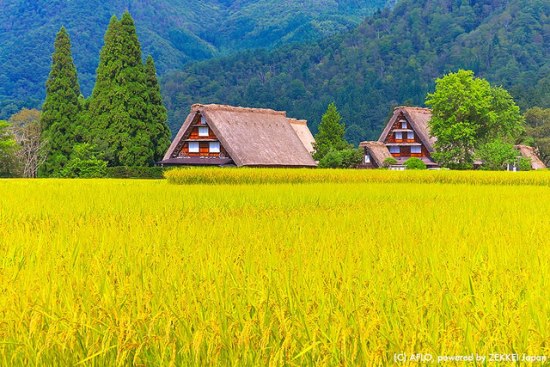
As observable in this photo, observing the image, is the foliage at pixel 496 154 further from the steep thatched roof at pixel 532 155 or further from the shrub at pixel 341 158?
the steep thatched roof at pixel 532 155

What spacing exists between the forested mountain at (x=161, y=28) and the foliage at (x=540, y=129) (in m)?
48.9

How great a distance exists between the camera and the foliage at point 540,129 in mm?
52281

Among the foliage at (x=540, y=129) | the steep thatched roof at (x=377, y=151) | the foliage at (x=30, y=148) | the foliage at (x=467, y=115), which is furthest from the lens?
the foliage at (x=540, y=129)

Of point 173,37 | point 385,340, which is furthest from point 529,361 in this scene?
point 173,37

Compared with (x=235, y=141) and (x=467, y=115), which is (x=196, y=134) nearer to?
(x=235, y=141)

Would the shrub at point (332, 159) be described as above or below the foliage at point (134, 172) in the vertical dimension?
above

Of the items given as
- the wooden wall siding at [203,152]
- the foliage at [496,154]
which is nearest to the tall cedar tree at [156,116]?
the wooden wall siding at [203,152]

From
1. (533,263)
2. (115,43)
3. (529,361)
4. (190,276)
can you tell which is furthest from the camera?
(115,43)

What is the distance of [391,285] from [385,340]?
72 cm

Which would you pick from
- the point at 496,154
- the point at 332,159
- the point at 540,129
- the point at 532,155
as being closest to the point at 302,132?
the point at 332,159

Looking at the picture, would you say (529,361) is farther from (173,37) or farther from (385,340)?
(173,37)

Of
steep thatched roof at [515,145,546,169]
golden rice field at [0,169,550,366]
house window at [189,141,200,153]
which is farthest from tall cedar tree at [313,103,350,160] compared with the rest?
golden rice field at [0,169,550,366]

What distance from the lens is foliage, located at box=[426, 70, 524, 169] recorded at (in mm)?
33956

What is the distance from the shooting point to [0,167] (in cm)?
3556
